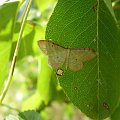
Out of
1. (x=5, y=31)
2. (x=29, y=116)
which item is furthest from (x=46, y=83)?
(x=29, y=116)

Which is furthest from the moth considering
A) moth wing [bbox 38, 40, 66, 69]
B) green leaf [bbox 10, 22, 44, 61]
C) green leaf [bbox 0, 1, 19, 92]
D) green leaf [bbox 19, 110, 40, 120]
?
green leaf [bbox 10, 22, 44, 61]

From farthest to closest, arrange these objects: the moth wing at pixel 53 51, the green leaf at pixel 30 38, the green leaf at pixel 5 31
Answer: the green leaf at pixel 30 38
the green leaf at pixel 5 31
the moth wing at pixel 53 51

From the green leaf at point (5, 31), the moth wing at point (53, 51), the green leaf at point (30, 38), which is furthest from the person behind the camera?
the green leaf at point (30, 38)

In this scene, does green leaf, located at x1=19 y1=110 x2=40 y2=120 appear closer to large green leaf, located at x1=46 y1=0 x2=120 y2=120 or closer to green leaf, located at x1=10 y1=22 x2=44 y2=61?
large green leaf, located at x1=46 y1=0 x2=120 y2=120

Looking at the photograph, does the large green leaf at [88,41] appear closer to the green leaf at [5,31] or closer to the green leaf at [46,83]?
the green leaf at [5,31]

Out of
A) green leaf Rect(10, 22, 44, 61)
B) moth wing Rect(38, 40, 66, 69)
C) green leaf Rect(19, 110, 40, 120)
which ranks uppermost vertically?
moth wing Rect(38, 40, 66, 69)

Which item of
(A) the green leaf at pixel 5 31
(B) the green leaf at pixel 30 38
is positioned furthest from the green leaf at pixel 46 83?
(A) the green leaf at pixel 5 31

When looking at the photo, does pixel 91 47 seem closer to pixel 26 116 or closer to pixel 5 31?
pixel 26 116
